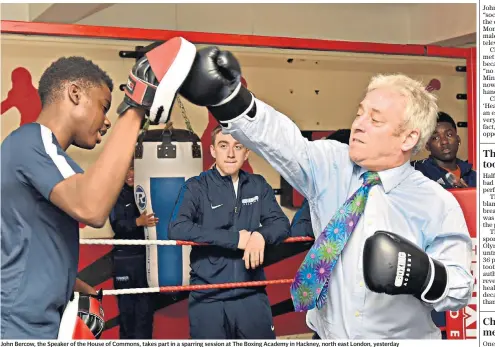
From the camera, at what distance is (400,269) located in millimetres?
1448

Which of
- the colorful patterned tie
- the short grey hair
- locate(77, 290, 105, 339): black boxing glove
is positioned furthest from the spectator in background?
locate(77, 290, 105, 339): black boxing glove

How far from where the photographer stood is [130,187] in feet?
10.4

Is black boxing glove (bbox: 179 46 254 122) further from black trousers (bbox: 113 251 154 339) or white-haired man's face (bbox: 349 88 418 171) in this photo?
black trousers (bbox: 113 251 154 339)

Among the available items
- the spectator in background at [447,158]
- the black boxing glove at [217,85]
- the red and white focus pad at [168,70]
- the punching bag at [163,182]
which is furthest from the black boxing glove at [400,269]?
the spectator in background at [447,158]

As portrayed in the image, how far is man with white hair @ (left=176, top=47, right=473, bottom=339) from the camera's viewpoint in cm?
148

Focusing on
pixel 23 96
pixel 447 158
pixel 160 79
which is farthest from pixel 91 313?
pixel 447 158

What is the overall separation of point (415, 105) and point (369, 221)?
0.30 m

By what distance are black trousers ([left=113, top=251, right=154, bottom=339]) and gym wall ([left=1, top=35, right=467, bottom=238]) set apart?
0.27 metres

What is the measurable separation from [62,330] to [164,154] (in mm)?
1599

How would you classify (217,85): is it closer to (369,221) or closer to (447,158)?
(369,221)

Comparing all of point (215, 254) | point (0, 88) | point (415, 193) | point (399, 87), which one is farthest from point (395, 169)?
point (0, 88)

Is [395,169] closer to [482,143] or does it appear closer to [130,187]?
[482,143]

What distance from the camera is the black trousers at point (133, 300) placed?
3.13 m

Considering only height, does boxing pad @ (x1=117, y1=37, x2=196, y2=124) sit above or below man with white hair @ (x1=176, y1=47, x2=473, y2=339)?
above
